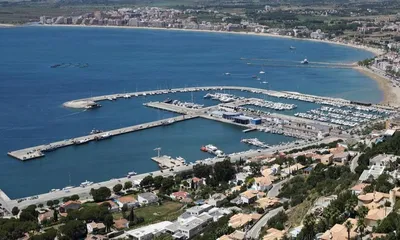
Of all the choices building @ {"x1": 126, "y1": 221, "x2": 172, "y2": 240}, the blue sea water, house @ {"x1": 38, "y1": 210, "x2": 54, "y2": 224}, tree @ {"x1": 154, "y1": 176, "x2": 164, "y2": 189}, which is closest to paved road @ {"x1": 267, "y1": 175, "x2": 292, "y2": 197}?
building @ {"x1": 126, "y1": 221, "x2": 172, "y2": 240}

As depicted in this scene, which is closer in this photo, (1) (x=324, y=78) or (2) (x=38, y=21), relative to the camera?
(1) (x=324, y=78)

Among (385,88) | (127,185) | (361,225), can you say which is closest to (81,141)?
(127,185)

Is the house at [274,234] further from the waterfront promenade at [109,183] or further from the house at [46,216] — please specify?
the waterfront promenade at [109,183]

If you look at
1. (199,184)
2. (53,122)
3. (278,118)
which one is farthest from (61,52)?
(199,184)

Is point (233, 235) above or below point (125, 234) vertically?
above

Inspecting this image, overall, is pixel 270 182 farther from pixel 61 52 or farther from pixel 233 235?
pixel 61 52

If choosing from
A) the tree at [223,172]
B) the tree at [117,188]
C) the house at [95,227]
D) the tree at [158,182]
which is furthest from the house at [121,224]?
the tree at [223,172]
